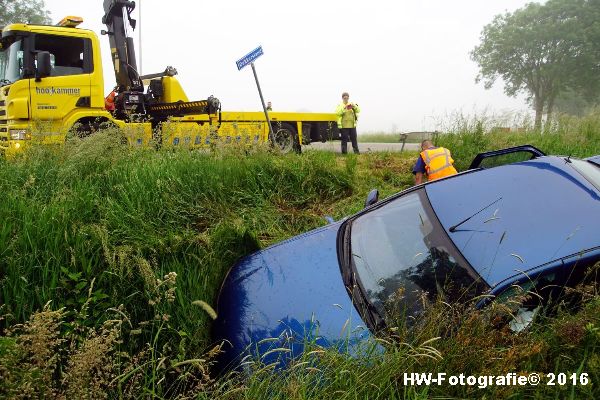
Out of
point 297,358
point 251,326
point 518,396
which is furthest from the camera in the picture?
point 251,326

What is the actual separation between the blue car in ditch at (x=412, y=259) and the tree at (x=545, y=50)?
34051mm

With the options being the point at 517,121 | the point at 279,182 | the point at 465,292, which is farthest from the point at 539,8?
the point at 465,292

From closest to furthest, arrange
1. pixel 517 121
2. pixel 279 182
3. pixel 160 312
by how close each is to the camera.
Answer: pixel 160 312, pixel 279 182, pixel 517 121

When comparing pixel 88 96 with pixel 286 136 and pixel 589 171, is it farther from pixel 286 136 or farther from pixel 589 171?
pixel 589 171

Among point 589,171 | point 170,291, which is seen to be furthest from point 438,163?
point 170,291

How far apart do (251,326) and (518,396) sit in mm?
1297

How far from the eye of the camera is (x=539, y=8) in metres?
35.8

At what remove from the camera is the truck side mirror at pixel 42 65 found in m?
6.87

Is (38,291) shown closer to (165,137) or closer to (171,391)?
(171,391)

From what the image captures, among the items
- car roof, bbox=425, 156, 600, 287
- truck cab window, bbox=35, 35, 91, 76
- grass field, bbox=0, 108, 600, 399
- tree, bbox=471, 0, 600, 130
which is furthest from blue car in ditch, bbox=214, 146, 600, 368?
tree, bbox=471, 0, 600, 130

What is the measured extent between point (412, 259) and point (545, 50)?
39521 millimetres

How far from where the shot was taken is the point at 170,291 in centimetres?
197

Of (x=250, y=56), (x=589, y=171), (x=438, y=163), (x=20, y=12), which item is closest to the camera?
(x=589, y=171)

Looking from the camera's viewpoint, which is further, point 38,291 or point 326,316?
point 38,291
